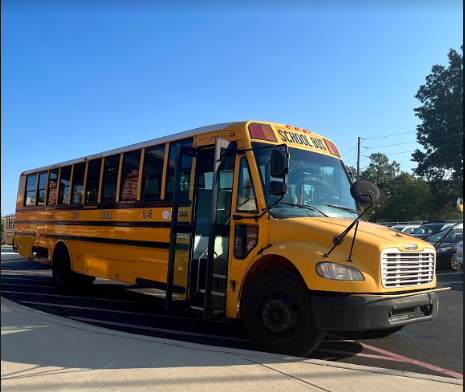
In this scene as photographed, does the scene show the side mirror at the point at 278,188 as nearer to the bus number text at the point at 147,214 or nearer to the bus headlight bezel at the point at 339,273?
the bus headlight bezel at the point at 339,273

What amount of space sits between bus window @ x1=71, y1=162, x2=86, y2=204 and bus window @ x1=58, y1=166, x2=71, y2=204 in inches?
12.4

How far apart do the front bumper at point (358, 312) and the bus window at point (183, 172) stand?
2.63 metres

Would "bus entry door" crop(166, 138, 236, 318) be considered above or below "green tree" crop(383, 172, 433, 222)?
below

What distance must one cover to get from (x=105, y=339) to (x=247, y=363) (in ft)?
6.26

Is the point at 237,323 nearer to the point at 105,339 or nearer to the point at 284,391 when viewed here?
the point at 105,339

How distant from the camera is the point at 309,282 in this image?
13.9ft

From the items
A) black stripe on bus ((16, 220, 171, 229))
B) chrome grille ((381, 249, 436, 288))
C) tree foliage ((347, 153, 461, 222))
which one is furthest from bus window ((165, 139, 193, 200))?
tree foliage ((347, 153, 461, 222))

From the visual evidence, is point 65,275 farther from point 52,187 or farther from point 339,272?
point 339,272

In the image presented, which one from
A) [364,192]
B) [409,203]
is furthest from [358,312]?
[409,203]

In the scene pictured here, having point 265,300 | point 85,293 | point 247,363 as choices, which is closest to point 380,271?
point 265,300

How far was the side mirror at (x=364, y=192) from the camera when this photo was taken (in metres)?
4.34

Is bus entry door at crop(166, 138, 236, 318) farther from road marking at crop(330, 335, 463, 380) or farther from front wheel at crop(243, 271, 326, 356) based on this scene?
road marking at crop(330, 335, 463, 380)

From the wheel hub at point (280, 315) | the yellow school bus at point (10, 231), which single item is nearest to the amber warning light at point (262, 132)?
the wheel hub at point (280, 315)

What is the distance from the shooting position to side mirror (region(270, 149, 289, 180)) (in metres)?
4.59
